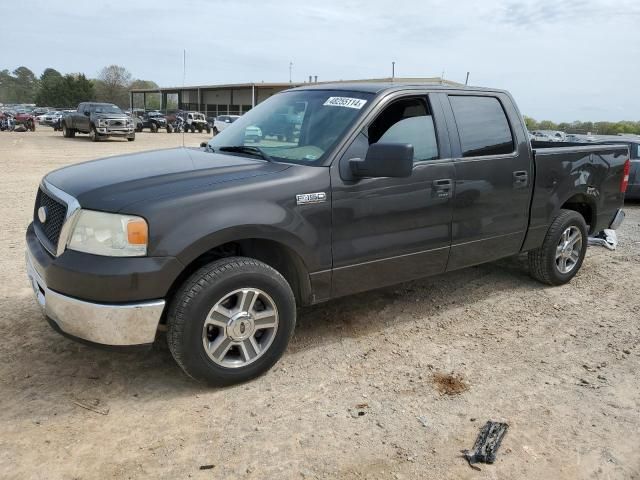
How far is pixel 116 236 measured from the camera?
9.46 feet

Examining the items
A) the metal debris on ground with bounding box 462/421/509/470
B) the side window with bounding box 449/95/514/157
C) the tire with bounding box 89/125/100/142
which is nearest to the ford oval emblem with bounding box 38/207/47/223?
the metal debris on ground with bounding box 462/421/509/470

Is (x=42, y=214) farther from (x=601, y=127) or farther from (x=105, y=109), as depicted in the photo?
(x=601, y=127)

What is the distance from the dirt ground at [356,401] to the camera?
2.64m

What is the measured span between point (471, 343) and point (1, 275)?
4.41 meters

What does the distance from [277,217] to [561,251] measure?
3405 millimetres

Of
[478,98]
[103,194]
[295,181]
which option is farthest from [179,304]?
[478,98]

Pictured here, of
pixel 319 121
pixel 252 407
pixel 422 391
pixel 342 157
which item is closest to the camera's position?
pixel 252 407

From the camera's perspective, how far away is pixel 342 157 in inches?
141

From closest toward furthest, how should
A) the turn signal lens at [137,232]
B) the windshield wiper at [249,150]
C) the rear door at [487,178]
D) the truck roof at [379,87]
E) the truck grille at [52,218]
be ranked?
the turn signal lens at [137,232] → the truck grille at [52,218] → the windshield wiper at [249,150] → the truck roof at [379,87] → the rear door at [487,178]

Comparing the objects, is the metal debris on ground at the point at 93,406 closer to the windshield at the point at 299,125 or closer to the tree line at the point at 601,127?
the windshield at the point at 299,125

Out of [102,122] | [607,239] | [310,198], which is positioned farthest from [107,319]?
[102,122]

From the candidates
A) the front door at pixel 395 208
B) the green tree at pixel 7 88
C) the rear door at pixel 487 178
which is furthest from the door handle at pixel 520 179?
the green tree at pixel 7 88

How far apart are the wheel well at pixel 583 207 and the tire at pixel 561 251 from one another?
203mm

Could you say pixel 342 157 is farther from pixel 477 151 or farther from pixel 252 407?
pixel 252 407
